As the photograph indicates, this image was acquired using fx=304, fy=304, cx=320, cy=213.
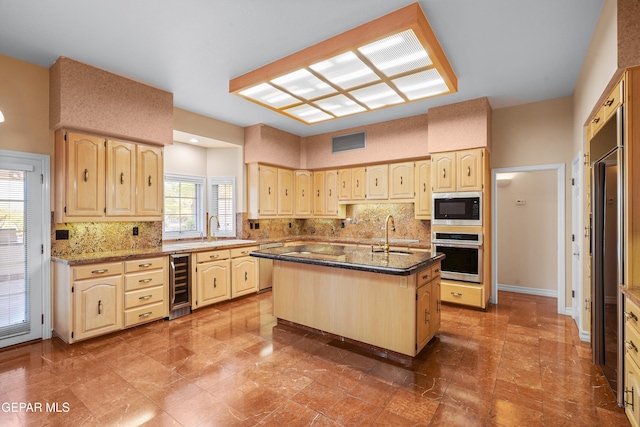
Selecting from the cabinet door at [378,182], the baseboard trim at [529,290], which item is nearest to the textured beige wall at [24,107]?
the cabinet door at [378,182]

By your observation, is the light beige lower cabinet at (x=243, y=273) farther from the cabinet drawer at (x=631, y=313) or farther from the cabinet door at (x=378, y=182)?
the cabinet drawer at (x=631, y=313)

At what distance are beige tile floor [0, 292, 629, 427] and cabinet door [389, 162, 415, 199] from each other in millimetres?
2393

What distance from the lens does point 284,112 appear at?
3986mm

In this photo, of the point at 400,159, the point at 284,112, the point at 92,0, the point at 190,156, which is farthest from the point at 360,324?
the point at 190,156

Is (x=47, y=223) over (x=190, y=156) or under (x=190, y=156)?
under

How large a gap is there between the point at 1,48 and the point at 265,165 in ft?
11.7

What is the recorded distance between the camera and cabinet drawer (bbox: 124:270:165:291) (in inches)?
142

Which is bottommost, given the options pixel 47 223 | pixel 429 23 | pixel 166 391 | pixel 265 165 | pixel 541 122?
pixel 166 391

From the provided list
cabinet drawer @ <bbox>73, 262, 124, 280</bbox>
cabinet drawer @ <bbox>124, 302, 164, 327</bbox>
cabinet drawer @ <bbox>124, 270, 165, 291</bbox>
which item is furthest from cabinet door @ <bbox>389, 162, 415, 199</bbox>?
cabinet drawer @ <bbox>73, 262, 124, 280</bbox>

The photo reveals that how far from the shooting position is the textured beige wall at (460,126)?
13.9 feet

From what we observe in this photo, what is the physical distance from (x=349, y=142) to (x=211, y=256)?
3254 mm

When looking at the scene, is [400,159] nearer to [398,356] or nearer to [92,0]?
[398,356]

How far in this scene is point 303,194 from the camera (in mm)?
6453

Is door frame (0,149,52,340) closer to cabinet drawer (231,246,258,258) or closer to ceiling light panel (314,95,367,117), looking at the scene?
cabinet drawer (231,246,258,258)
